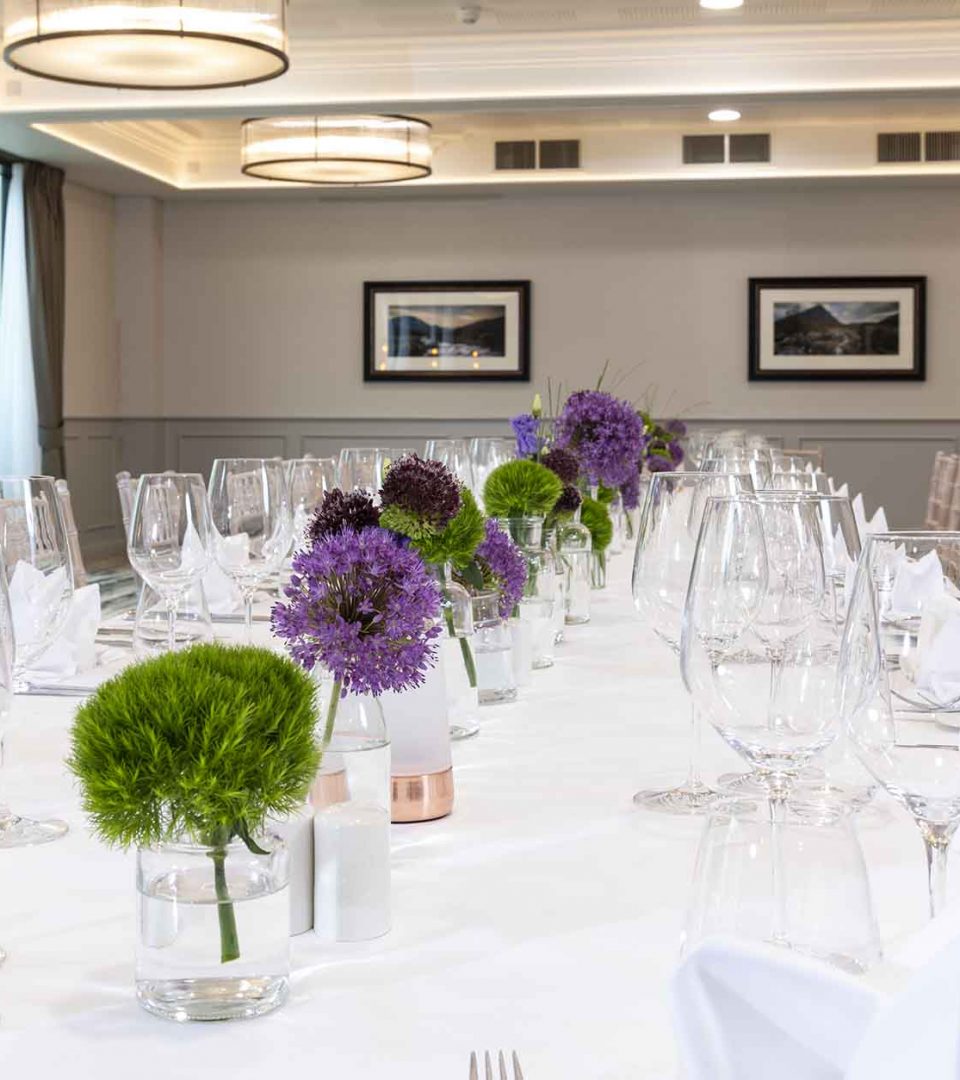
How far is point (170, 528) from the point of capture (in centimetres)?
158

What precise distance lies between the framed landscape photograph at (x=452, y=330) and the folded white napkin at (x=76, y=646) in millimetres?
8036

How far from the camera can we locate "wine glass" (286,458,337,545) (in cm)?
178

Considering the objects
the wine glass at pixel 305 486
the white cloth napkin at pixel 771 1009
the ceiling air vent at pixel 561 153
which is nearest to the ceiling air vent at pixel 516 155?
the ceiling air vent at pixel 561 153

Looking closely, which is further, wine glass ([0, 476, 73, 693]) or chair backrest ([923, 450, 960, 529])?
chair backrest ([923, 450, 960, 529])

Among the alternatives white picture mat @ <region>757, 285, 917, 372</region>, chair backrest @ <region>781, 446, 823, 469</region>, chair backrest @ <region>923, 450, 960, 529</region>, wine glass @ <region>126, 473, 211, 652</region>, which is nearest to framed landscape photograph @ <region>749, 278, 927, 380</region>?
white picture mat @ <region>757, 285, 917, 372</region>

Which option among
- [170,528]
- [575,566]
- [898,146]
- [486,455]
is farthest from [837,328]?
[170,528]

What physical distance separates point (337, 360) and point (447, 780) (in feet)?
29.2

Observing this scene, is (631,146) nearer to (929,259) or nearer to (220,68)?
(929,259)

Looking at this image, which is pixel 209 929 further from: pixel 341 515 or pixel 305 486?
pixel 305 486

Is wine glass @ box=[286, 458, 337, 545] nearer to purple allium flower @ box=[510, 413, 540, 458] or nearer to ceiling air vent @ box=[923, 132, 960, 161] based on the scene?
purple allium flower @ box=[510, 413, 540, 458]

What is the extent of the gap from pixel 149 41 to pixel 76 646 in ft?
10.2

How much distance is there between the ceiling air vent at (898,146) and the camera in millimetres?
8945

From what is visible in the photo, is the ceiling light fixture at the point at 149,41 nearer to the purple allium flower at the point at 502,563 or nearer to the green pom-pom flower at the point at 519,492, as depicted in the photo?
the green pom-pom flower at the point at 519,492

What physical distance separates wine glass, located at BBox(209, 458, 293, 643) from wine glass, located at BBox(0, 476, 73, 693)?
386 millimetres
